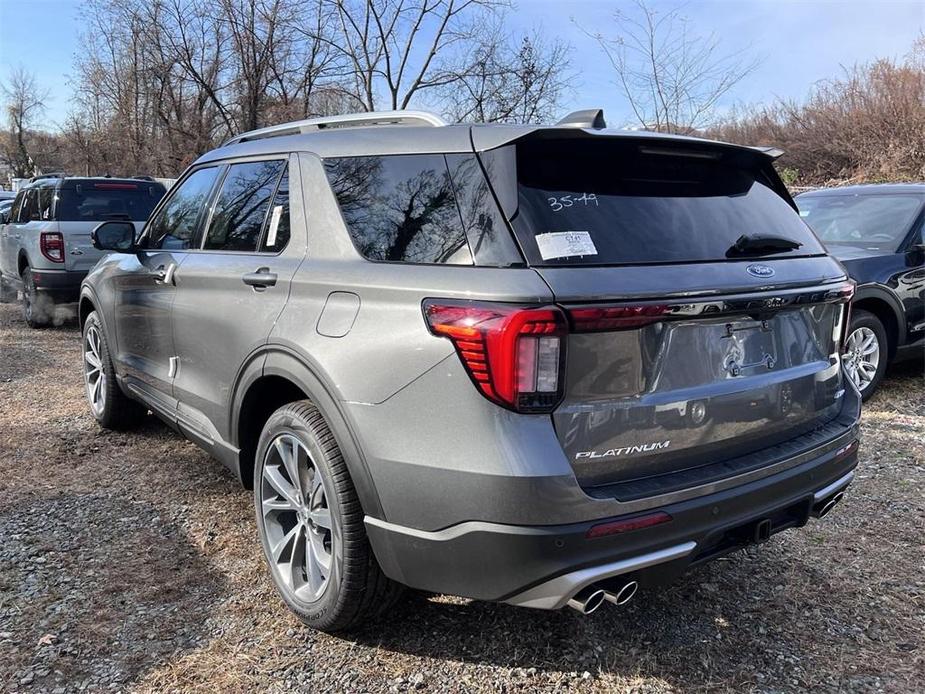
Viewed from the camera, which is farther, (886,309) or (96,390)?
(886,309)

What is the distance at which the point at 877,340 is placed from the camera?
594 centimetres

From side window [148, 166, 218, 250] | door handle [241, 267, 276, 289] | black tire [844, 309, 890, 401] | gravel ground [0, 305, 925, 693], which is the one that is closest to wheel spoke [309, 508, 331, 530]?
gravel ground [0, 305, 925, 693]

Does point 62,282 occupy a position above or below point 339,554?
above

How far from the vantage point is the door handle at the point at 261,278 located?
2891 mm

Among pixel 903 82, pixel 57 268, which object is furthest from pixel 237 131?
pixel 903 82

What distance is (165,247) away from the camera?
4.08 metres

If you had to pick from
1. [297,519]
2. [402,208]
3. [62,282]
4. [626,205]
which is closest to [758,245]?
[626,205]

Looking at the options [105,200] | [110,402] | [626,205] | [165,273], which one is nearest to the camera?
[626,205]

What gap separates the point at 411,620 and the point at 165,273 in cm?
222

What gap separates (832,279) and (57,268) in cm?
877

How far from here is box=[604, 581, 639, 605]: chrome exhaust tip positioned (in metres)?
2.13

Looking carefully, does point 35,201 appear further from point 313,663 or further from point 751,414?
point 751,414

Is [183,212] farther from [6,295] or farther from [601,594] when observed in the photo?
[6,295]

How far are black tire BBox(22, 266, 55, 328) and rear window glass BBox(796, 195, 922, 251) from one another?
28.0 ft
